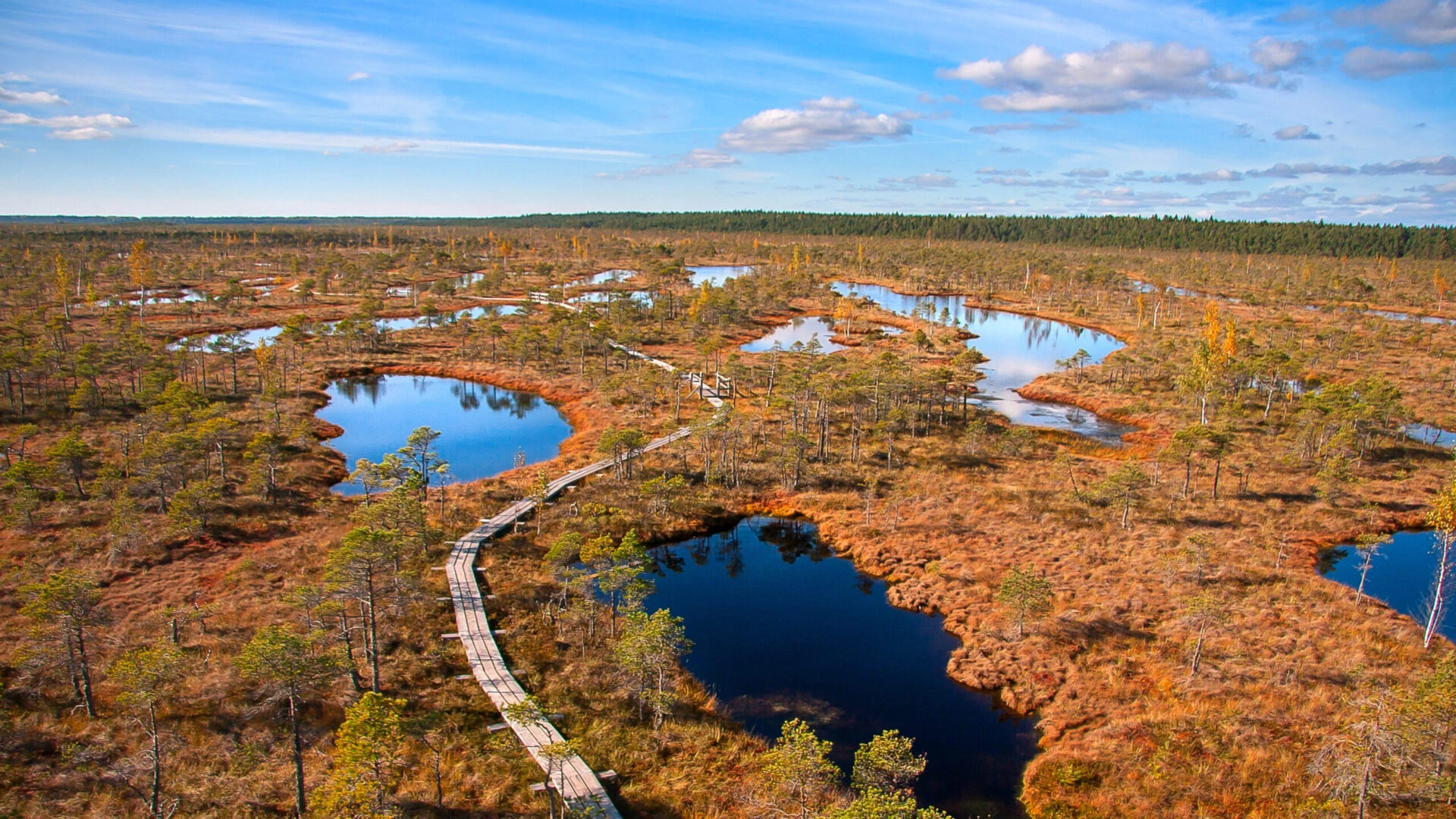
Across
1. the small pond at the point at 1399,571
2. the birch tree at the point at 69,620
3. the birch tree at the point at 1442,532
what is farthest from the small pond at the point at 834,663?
the small pond at the point at 1399,571

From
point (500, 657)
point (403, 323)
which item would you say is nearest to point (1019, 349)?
point (500, 657)

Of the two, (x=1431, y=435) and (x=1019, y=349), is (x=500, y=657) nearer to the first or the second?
(x=1431, y=435)

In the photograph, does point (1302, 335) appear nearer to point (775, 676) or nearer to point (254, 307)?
point (775, 676)

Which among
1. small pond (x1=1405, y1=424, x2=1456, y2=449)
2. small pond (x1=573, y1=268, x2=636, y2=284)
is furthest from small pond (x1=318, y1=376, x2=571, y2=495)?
small pond (x1=573, y1=268, x2=636, y2=284)

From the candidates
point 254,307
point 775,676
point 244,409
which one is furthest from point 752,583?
point 254,307

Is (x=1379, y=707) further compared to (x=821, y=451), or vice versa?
(x=821, y=451)

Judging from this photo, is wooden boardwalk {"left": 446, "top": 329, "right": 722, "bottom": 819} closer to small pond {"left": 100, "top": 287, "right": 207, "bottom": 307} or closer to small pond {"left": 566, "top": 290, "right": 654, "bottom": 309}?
small pond {"left": 566, "top": 290, "right": 654, "bottom": 309}

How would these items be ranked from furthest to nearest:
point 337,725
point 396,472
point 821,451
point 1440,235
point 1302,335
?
point 1440,235 < point 1302,335 < point 821,451 < point 396,472 < point 337,725
